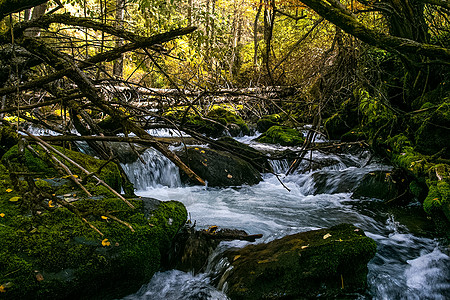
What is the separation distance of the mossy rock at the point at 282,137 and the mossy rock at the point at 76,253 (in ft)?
27.6

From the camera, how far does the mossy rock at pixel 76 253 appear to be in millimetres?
2217

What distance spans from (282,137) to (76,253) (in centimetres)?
946

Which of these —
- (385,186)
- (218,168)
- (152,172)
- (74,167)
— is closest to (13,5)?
(74,167)

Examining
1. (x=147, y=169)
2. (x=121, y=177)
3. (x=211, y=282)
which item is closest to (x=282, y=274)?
(x=211, y=282)

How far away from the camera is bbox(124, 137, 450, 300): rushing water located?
326 cm

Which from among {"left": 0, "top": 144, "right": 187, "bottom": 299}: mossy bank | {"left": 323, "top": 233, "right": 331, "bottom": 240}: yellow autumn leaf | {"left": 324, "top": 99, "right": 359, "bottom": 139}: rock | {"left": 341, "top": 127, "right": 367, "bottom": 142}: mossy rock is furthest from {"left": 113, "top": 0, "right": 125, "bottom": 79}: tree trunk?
{"left": 341, "top": 127, "right": 367, "bottom": 142}: mossy rock

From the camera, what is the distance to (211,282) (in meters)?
3.26

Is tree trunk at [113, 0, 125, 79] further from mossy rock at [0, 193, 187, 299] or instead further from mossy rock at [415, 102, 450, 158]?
mossy rock at [415, 102, 450, 158]

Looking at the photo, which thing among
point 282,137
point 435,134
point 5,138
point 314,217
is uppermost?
→ point 5,138

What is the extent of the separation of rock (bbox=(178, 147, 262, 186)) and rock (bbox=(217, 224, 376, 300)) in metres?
4.17

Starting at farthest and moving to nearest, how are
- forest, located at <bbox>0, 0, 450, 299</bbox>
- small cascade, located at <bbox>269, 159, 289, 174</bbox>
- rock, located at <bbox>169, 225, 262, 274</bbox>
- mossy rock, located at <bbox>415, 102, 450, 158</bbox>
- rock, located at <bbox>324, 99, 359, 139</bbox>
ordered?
rock, located at <bbox>324, 99, 359, 139</bbox>
small cascade, located at <bbox>269, 159, 289, 174</bbox>
mossy rock, located at <bbox>415, 102, 450, 158</bbox>
rock, located at <bbox>169, 225, 262, 274</bbox>
forest, located at <bbox>0, 0, 450, 299</bbox>

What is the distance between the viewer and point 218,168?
7.63 m

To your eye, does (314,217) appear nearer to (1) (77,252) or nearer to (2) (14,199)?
(1) (77,252)

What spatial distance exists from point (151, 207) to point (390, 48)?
3.54 m
